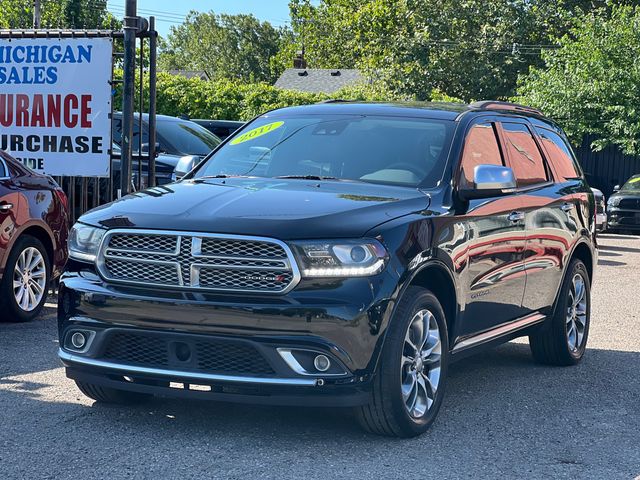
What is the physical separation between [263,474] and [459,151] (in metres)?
2.45

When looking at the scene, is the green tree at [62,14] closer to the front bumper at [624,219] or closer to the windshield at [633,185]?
the windshield at [633,185]

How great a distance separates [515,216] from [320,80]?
209 ft

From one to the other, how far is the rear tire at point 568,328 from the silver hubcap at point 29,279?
13.8ft

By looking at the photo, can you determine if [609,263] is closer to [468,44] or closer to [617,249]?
[617,249]

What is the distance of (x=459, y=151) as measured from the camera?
21.0 ft

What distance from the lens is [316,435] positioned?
5.58 m

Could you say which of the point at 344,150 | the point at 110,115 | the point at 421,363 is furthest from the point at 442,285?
the point at 110,115

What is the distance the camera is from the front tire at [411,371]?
208 inches

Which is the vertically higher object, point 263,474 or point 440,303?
point 440,303

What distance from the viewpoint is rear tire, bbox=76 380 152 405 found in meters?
5.93

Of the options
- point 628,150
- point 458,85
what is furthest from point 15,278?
point 458,85

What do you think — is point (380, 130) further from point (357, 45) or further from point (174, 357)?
point (357, 45)

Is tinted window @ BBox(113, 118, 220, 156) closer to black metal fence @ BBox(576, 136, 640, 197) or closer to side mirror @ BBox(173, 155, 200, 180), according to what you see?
side mirror @ BBox(173, 155, 200, 180)

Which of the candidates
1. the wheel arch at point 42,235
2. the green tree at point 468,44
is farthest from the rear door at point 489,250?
the green tree at point 468,44
